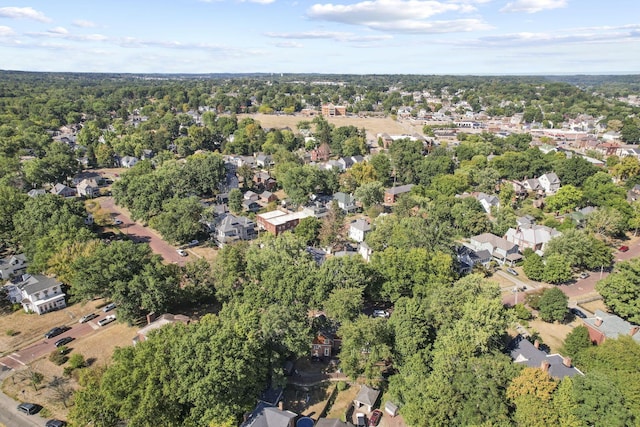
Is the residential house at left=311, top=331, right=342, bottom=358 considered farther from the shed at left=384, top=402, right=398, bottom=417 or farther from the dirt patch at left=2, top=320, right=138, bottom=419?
the dirt patch at left=2, top=320, right=138, bottom=419

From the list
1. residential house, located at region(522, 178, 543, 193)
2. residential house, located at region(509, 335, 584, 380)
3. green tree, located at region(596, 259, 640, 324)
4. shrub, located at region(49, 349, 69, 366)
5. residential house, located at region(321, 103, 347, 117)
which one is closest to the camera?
residential house, located at region(509, 335, 584, 380)

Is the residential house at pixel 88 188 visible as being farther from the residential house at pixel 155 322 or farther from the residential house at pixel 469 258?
the residential house at pixel 469 258

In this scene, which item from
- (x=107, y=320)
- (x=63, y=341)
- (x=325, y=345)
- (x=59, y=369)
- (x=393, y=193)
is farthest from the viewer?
(x=393, y=193)

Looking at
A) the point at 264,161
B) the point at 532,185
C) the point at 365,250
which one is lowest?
the point at 365,250

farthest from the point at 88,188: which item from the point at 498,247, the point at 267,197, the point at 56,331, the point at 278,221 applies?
the point at 498,247

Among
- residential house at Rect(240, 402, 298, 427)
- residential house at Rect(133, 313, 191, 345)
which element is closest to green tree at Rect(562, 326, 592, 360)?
residential house at Rect(240, 402, 298, 427)

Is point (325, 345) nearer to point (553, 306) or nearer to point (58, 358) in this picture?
point (58, 358)

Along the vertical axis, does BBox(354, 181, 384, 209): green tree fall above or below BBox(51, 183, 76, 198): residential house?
above
